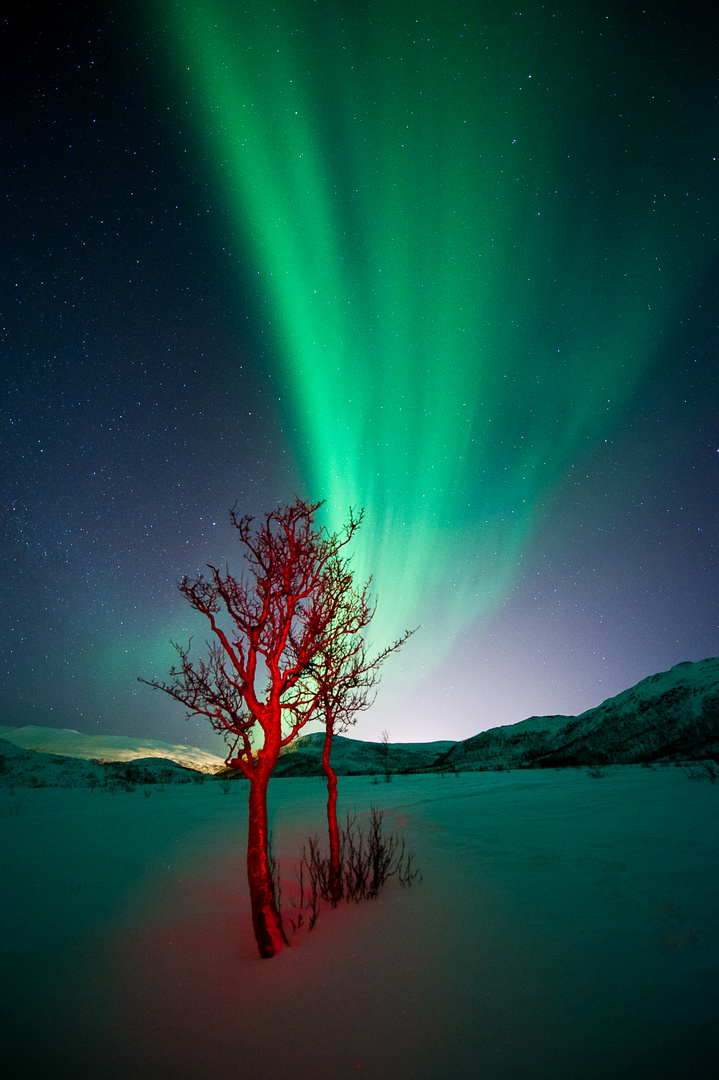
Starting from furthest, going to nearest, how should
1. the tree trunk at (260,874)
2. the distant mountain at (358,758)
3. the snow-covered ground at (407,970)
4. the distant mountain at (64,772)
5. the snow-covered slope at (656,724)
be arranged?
the distant mountain at (358,758) → the distant mountain at (64,772) → the snow-covered slope at (656,724) → the tree trunk at (260,874) → the snow-covered ground at (407,970)

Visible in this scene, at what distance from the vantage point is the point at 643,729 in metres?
26.8

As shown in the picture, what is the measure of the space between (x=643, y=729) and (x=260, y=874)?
1176 inches

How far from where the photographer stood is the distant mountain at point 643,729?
23422 millimetres

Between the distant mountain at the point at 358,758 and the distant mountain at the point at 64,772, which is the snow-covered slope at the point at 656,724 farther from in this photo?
the distant mountain at the point at 64,772

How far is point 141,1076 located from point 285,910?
9.85 ft

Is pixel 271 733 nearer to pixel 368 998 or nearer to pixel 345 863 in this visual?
pixel 368 998

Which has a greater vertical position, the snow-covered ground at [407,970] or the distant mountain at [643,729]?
the distant mountain at [643,729]

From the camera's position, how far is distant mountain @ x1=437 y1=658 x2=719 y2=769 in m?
23.4

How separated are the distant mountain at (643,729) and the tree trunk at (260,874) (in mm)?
22200

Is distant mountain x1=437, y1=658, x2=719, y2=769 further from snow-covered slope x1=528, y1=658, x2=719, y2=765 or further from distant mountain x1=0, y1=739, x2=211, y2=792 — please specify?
distant mountain x1=0, y1=739, x2=211, y2=792

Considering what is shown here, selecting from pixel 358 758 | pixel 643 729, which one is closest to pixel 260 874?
pixel 643 729

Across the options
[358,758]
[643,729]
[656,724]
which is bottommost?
[358,758]

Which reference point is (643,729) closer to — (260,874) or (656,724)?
(656,724)

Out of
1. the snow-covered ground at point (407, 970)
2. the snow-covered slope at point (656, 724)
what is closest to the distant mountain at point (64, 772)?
the snow-covered ground at point (407, 970)
